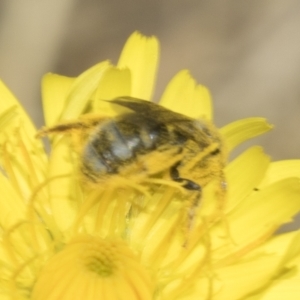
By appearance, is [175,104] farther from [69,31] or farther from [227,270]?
[69,31]

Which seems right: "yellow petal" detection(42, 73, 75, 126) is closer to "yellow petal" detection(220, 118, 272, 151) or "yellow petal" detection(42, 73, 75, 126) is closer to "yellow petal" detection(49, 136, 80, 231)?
"yellow petal" detection(49, 136, 80, 231)

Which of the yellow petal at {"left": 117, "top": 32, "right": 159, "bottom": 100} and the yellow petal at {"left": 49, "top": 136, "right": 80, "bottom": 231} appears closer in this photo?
the yellow petal at {"left": 49, "top": 136, "right": 80, "bottom": 231}

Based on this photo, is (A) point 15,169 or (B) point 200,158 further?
(A) point 15,169

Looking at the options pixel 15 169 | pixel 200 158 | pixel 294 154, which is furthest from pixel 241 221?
pixel 294 154

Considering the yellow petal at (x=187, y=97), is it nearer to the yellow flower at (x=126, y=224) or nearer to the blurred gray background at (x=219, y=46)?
the yellow flower at (x=126, y=224)

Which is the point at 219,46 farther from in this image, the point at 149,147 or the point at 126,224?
the point at 149,147

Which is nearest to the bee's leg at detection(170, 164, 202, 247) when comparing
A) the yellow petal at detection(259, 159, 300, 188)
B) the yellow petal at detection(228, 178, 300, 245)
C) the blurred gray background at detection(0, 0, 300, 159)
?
the yellow petal at detection(228, 178, 300, 245)
